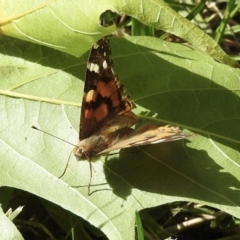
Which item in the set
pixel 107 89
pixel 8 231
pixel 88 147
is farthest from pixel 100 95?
pixel 8 231

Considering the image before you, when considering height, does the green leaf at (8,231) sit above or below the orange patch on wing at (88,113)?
below

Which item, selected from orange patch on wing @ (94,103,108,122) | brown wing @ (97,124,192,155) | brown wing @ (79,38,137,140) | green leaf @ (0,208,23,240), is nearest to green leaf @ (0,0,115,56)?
brown wing @ (79,38,137,140)

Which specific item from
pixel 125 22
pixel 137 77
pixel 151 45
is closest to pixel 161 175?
pixel 137 77

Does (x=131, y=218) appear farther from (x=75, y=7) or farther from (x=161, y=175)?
(x=75, y=7)

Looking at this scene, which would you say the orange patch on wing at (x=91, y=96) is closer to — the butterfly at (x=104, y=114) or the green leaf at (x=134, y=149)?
the butterfly at (x=104, y=114)

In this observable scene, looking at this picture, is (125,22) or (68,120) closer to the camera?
(68,120)

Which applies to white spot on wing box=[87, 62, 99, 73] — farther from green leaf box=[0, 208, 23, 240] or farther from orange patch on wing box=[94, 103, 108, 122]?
green leaf box=[0, 208, 23, 240]

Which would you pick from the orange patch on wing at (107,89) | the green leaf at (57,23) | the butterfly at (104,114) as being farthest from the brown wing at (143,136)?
the green leaf at (57,23)
